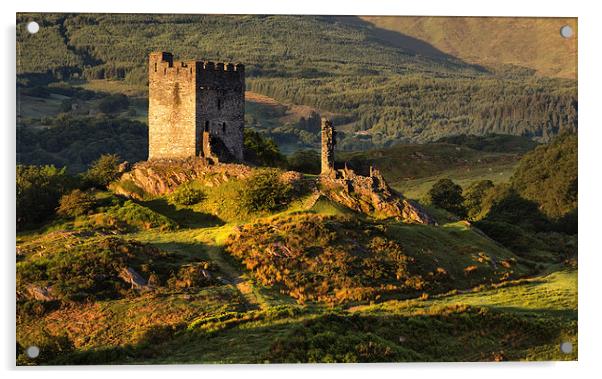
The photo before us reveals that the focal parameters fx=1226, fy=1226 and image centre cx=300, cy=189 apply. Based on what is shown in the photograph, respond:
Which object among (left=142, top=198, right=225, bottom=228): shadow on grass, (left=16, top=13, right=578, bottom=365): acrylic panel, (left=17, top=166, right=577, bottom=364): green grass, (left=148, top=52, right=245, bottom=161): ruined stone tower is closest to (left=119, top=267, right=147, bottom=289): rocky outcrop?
(left=16, top=13, right=578, bottom=365): acrylic panel

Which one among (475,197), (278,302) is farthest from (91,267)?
(475,197)

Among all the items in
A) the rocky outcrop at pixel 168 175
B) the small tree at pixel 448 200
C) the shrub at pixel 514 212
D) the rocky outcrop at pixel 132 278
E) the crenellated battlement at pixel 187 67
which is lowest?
the rocky outcrop at pixel 132 278

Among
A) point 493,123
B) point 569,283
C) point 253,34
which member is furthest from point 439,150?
point 569,283

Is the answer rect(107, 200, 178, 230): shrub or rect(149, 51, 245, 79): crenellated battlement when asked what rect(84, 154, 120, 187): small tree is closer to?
rect(107, 200, 178, 230): shrub

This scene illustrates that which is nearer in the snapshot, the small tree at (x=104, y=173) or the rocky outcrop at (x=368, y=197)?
the rocky outcrop at (x=368, y=197)

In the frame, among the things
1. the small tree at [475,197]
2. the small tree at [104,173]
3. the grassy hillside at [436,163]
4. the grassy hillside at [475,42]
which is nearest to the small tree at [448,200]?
the small tree at [475,197]

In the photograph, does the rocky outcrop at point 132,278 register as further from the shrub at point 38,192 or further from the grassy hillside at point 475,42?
the grassy hillside at point 475,42
